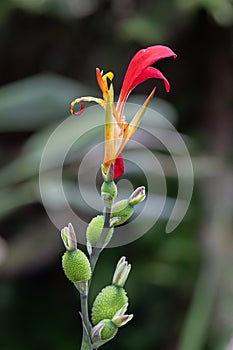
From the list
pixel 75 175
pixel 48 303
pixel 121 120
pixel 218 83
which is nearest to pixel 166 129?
pixel 75 175

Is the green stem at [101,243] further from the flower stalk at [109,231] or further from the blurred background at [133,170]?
the blurred background at [133,170]

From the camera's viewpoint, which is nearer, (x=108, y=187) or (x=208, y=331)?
(x=108, y=187)

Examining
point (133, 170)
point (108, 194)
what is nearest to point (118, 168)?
point (108, 194)

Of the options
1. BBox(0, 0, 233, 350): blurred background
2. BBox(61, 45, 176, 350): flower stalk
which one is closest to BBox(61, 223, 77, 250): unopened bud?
BBox(61, 45, 176, 350): flower stalk

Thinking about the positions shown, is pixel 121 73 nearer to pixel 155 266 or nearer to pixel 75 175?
pixel 75 175

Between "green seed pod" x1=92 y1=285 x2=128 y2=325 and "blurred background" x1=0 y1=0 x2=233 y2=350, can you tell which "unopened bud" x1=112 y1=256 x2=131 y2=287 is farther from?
"blurred background" x1=0 y1=0 x2=233 y2=350

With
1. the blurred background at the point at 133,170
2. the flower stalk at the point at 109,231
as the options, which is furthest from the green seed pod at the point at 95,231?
the blurred background at the point at 133,170

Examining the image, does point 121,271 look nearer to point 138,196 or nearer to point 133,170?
point 138,196
